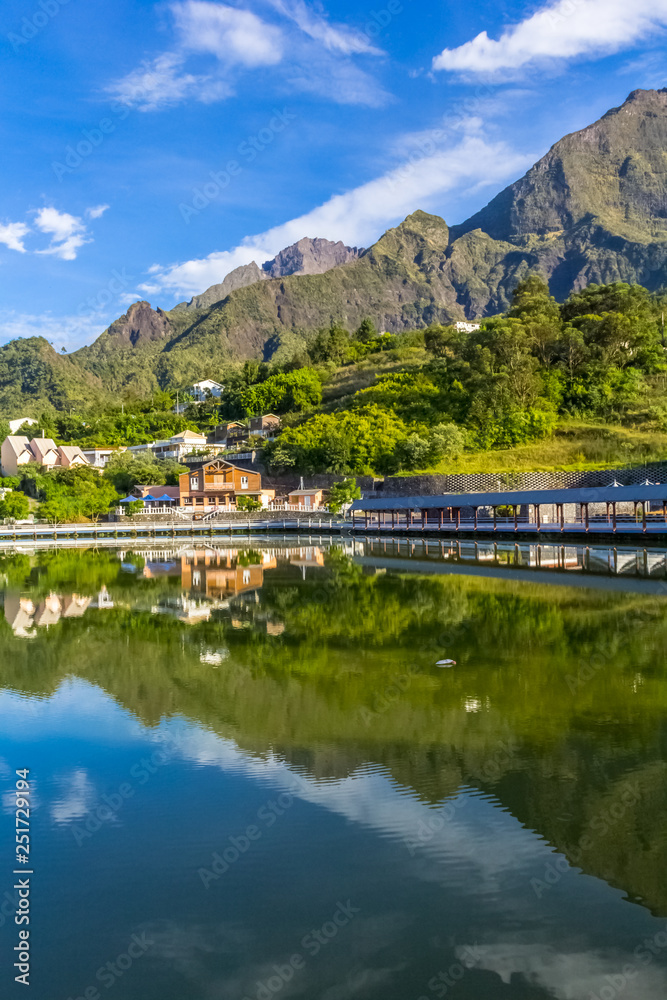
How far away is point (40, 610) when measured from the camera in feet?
61.2

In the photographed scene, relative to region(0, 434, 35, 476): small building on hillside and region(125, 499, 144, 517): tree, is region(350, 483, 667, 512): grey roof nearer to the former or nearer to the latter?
region(125, 499, 144, 517): tree

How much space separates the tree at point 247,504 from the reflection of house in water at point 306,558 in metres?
17.2

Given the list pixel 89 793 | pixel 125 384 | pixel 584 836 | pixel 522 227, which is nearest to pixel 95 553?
pixel 89 793

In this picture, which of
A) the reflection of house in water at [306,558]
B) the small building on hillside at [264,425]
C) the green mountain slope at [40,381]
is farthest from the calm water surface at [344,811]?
the green mountain slope at [40,381]

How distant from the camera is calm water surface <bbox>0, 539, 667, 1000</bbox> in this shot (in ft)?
14.8

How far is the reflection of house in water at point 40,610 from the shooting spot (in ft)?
54.2

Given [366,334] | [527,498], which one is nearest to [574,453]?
[527,498]

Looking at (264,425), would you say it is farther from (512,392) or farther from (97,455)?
(512,392)

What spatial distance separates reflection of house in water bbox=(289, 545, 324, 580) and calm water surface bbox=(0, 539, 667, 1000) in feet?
42.4

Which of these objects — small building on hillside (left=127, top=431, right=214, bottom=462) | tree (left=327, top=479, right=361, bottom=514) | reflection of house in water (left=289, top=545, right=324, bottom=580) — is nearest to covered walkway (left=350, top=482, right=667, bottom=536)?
tree (left=327, top=479, right=361, bottom=514)

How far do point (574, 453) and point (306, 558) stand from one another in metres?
24.6

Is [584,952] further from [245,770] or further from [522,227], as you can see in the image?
[522,227]

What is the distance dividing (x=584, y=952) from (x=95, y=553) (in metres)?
36.4

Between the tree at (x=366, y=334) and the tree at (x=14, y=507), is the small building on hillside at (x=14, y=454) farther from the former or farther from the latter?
the tree at (x=366, y=334)
